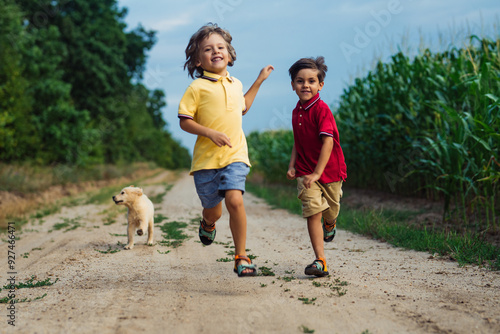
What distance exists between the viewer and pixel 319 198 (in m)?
3.90

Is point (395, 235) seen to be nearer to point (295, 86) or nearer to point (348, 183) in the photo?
point (295, 86)

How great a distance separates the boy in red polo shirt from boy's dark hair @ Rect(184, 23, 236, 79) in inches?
24.8

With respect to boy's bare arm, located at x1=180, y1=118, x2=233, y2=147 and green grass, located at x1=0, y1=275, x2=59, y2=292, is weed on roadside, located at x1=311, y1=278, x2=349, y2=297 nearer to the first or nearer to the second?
boy's bare arm, located at x1=180, y1=118, x2=233, y2=147

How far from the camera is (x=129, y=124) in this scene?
120 ft

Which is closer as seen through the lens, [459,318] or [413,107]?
[459,318]

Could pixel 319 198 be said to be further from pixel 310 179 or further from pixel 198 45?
pixel 198 45

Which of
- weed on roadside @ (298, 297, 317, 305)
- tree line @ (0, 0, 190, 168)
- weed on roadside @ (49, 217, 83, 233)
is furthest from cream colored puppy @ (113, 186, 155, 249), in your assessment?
tree line @ (0, 0, 190, 168)

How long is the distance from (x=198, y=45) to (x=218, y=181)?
124 cm

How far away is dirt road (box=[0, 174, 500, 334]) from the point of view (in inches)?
105

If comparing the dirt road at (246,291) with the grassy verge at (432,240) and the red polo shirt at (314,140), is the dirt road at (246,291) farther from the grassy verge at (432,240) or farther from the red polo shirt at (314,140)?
the red polo shirt at (314,140)

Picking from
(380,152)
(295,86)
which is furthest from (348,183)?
(295,86)

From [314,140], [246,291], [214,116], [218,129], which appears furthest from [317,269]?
[214,116]

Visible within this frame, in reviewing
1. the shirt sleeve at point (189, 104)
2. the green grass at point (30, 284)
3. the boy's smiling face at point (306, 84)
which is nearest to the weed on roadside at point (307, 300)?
the shirt sleeve at point (189, 104)

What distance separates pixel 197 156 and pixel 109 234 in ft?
11.8
